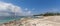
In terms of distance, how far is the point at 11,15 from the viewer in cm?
166

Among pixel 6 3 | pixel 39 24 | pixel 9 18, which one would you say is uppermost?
pixel 6 3

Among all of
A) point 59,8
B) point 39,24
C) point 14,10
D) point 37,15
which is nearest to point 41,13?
point 37,15

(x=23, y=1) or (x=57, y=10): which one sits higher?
(x=23, y=1)

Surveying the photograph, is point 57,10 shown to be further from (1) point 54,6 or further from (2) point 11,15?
(2) point 11,15

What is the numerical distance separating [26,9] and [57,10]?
0.52 metres

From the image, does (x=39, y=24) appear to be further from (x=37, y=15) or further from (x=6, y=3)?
(x=6, y=3)

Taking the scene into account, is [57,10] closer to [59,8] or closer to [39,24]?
[59,8]

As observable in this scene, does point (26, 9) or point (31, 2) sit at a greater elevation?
point (31, 2)

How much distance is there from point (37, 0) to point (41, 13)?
229mm

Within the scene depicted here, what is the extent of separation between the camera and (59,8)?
5.45 ft

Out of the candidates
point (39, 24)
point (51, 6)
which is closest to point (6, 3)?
point (39, 24)

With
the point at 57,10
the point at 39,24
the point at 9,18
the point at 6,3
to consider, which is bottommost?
the point at 39,24

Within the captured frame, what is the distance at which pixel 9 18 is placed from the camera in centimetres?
163

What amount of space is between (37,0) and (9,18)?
553mm
